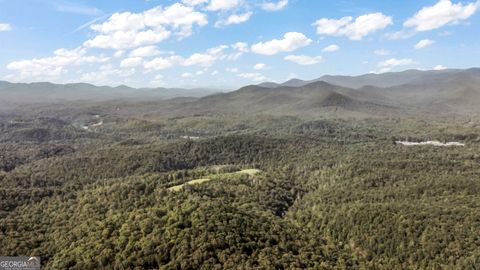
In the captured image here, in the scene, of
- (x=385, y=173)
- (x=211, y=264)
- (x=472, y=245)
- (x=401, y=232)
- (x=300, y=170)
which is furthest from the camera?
(x=300, y=170)

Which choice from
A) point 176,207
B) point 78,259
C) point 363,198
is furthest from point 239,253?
point 363,198

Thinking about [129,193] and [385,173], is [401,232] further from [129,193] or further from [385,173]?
[129,193]

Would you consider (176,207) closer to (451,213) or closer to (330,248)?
(330,248)

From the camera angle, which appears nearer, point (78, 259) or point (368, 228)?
point (78, 259)

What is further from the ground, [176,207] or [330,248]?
[176,207]

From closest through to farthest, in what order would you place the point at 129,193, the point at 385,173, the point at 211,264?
the point at 211,264, the point at 129,193, the point at 385,173

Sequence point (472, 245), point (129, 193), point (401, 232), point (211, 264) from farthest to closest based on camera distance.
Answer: point (129, 193), point (401, 232), point (472, 245), point (211, 264)

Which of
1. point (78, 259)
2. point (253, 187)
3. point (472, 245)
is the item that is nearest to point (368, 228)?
point (472, 245)

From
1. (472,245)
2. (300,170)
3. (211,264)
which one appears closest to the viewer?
(211,264)

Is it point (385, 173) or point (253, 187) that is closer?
point (253, 187)
